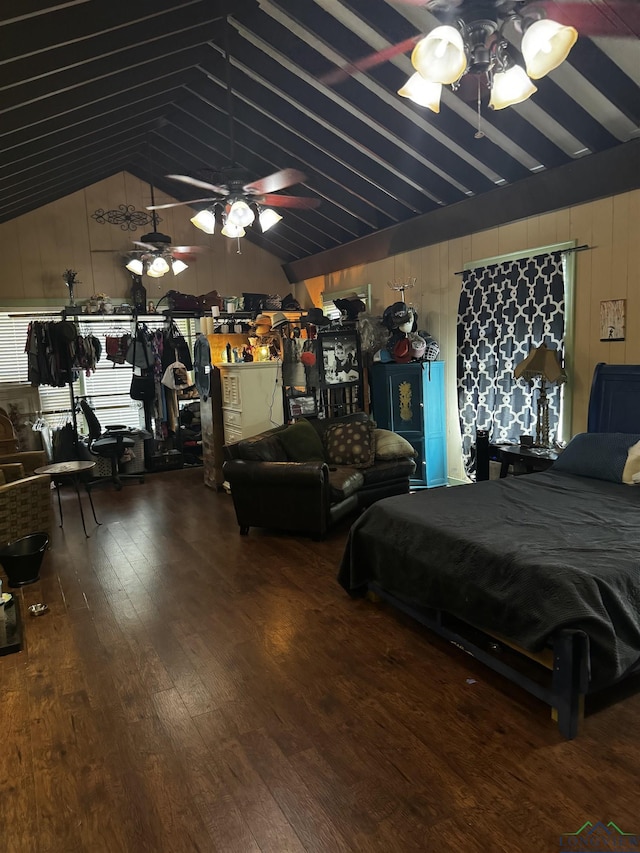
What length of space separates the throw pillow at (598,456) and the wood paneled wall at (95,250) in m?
5.82

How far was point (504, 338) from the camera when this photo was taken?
5316 millimetres

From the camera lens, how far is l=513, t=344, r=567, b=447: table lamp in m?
4.58

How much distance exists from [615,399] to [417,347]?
6.76 feet

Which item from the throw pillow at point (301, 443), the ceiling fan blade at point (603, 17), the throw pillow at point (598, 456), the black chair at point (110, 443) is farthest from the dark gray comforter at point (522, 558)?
the black chair at point (110, 443)

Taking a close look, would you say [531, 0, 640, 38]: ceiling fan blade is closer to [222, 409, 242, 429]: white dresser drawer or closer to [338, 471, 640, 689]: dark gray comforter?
[338, 471, 640, 689]: dark gray comforter

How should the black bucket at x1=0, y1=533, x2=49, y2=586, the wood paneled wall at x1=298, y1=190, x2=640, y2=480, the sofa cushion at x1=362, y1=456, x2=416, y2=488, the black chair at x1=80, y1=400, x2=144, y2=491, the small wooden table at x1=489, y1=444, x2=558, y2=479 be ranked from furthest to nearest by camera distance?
the black chair at x1=80, y1=400, x2=144, y2=491, the sofa cushion at x1=362, y1=456, x2=416, y2=488, the small wooden table at x1=489, y1=444, x2=558, y2=479, the wood paneled wall at x1=298, y1=190, x2=640, y2=480, the black bucket at x1=0, y1=533, x2=49, y2=586

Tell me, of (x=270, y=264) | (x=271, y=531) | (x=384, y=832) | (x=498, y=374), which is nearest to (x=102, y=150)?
(x=270, y=264)

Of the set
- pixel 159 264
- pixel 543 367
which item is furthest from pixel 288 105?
pixel 543 367

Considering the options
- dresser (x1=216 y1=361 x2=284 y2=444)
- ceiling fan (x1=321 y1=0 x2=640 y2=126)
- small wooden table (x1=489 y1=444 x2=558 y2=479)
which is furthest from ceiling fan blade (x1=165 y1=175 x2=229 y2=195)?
small wooden table (x1=489 y1=444 x2=558 y2=479)

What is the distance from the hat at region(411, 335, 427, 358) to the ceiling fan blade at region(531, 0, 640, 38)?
296 centimetres

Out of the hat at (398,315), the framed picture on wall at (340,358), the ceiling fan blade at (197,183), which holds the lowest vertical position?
the framed picture on wall at (340,358)

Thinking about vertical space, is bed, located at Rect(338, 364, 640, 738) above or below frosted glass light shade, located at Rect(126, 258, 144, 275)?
below

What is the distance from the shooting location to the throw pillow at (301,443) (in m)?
5.16

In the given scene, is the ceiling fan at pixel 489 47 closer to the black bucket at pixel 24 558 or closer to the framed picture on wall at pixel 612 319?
the framed picture on wall at pixel 612 319
